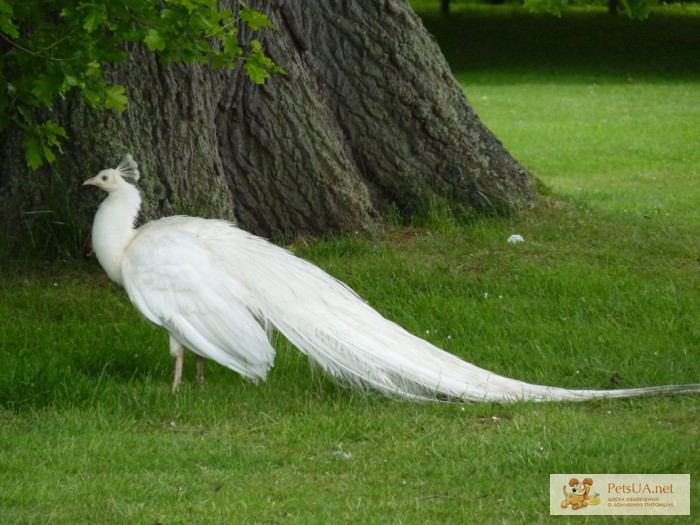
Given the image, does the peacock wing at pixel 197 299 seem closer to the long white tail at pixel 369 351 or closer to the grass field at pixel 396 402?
the long white tail at pixel 369 351

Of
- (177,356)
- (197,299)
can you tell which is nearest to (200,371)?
(177,356)

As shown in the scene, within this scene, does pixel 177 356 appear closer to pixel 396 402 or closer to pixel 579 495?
pixel 396 402

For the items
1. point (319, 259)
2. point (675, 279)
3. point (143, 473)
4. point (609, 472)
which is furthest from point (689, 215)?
point (143, 473)

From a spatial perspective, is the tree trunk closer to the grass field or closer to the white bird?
the grass field

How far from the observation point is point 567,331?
6844 millimetres

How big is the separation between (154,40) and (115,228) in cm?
110

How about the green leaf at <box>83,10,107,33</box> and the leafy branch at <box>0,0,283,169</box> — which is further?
the leafy branch at <box>0,0,283,169</box>

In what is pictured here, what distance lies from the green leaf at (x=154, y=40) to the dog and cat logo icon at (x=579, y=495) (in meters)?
2.80

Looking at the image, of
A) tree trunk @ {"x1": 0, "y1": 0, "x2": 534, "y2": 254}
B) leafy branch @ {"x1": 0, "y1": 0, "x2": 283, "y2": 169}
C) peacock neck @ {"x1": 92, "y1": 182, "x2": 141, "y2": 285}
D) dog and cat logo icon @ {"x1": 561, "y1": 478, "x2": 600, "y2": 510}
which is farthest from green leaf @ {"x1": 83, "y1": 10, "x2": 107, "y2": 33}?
dog and cat logo icon @ {"x1": 561, "y1": 478, "x2": 600, "y2": 510}

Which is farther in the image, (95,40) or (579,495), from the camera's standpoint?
(95,40)

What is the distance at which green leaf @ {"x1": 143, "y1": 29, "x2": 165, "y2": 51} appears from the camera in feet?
18.3

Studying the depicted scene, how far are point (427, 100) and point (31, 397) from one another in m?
4.83

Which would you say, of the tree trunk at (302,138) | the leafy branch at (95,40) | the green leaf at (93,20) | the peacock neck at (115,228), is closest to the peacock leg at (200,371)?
the peacock neck at (115,228)

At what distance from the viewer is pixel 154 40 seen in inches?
220
